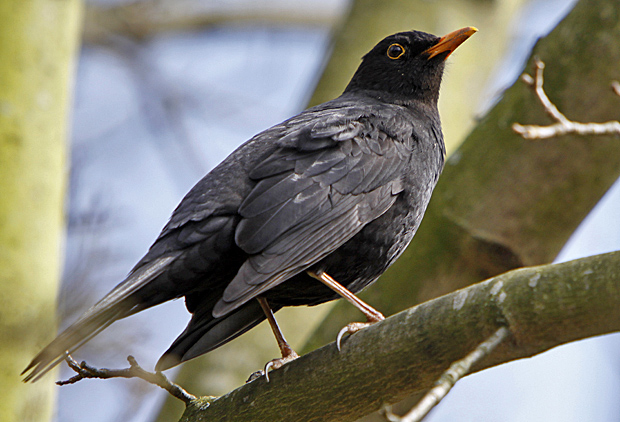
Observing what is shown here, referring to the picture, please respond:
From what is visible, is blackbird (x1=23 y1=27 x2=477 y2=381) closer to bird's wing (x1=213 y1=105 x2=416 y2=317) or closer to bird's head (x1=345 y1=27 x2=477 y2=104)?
bird's wing (x1=213 y1=105 x2=416 y2=317)

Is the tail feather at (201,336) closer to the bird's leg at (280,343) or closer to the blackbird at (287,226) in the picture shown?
the blackbird at (287,226)

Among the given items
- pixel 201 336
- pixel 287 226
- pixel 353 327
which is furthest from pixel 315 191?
pixel 201 336

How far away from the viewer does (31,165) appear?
425 centimetres

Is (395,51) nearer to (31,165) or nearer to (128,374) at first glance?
(31,165)

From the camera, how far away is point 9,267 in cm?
404

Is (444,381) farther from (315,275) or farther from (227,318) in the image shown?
(227,318)

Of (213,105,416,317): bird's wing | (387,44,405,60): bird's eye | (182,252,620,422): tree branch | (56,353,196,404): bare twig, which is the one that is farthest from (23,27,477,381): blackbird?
(387,44,405,60): bird's eye

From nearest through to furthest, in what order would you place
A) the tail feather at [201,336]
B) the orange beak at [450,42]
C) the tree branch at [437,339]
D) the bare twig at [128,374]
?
the tree branch at [437,339]
the bare twig at [128,374]
the tail feather at [201,336]
the orange beak at [450,42]

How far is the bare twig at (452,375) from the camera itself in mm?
1878

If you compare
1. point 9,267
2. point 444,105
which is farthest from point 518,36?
point 9,267

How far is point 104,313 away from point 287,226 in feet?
2.88

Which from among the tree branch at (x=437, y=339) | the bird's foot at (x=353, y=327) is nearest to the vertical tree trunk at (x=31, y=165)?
the tree branch at (x=437, y=339)

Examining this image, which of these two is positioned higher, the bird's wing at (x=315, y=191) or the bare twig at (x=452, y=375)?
the bird's wing at (x=315, y=191)

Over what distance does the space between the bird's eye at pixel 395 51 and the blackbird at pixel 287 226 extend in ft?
1.70
